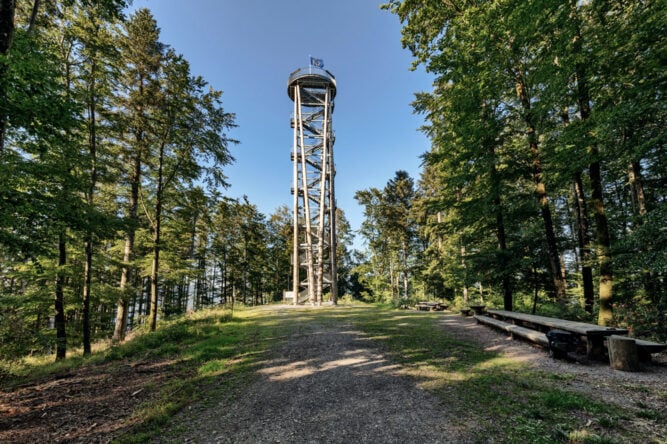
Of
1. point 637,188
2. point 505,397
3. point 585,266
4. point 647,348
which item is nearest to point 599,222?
point 585,266

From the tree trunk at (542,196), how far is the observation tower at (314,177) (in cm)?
1458

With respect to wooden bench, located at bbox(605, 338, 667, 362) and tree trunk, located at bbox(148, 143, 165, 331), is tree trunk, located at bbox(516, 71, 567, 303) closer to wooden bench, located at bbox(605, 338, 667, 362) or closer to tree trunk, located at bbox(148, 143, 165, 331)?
wooden bench, located at bbox(605, 338, 667, 362)

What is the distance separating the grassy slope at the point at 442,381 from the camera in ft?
9.67

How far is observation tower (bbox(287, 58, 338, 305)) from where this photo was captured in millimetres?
22438

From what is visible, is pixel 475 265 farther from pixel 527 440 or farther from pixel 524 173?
pixel 527 440

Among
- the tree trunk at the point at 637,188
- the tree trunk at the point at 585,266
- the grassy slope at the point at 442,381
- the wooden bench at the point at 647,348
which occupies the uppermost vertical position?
the tree trunk at the point at 637,188

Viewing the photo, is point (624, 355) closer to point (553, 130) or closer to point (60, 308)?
point (553, 130)

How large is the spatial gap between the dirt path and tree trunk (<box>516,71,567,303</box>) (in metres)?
8.18

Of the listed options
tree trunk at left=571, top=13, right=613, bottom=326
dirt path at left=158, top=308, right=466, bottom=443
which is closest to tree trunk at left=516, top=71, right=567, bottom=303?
tree trunk at left=571, top=13, right=613, bottom=326

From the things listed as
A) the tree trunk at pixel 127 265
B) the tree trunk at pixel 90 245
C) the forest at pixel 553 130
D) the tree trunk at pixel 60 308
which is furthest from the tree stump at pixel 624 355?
the tree trunk at pixel 60 308

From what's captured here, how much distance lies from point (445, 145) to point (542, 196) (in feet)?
14.6

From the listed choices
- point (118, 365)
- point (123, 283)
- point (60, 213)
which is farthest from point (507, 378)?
point (123, 283)

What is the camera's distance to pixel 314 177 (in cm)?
2434

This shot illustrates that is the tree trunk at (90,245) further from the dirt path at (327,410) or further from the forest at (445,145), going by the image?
the dirt path at (327,410)
